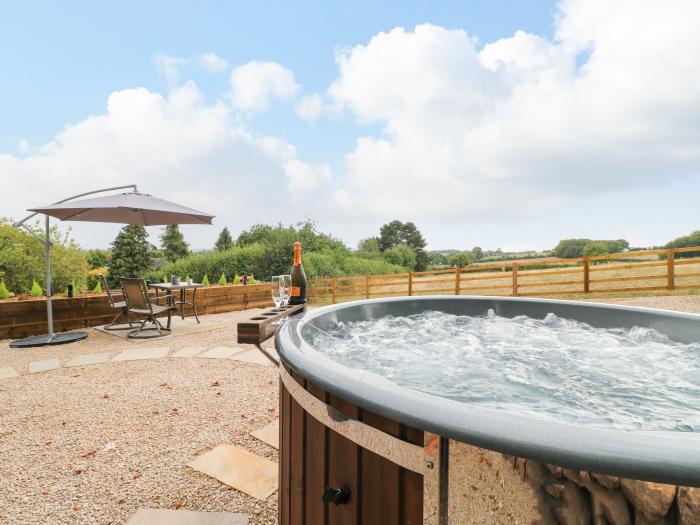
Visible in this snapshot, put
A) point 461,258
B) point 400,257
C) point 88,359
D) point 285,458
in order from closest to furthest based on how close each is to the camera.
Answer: point 285,458, point 88,359, point 400,257, point 461,258

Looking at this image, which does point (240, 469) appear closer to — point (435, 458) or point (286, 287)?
point (286, 287)

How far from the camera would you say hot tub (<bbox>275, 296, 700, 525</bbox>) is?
0.52 m

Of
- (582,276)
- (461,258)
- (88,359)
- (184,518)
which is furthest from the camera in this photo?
(461,258)

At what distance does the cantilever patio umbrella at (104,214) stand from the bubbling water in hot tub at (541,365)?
361cm

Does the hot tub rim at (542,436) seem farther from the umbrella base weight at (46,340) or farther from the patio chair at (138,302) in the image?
the umbrella base weight at (46,340)

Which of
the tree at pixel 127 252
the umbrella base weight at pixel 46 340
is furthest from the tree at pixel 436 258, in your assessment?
the umbrella base weight at pixel 46 340

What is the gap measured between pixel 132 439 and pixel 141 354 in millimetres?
1999

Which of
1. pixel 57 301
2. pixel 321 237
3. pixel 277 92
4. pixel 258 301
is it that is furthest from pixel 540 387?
pixel 321 237

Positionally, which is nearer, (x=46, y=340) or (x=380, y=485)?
(x=380, y=485)

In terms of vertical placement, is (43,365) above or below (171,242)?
below

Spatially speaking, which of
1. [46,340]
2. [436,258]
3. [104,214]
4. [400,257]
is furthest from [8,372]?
[436,258]

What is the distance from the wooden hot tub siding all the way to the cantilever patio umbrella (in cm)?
440

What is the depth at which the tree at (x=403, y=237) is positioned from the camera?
33.9 metres

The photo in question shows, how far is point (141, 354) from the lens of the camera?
3971 millimetres
